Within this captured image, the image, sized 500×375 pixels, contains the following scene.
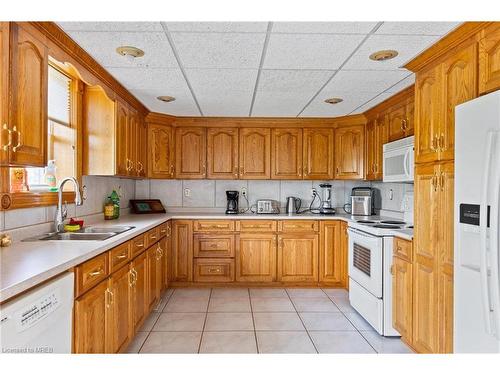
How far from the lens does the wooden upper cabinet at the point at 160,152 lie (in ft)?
13.1

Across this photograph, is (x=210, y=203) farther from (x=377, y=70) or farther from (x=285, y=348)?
(x=377, y=70)

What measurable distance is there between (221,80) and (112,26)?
40.6 inches

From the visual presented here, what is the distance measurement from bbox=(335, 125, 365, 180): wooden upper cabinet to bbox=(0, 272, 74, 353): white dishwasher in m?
3.41

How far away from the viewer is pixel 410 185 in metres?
Answer: 3.45

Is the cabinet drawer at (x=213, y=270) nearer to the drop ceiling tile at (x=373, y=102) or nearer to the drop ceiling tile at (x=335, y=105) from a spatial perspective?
the drop ceiling tile at (x=335, y=105)

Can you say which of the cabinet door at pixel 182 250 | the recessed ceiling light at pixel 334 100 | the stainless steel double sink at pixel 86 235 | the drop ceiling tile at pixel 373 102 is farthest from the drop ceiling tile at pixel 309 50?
the cabinet door at pixel 182 250

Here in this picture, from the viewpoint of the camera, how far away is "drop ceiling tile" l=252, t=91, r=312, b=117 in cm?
313

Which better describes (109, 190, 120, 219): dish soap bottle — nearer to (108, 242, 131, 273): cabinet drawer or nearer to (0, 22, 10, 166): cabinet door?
(108, 242, 131, 273): cabinet drawer

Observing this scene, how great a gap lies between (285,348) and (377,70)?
7.25 feet

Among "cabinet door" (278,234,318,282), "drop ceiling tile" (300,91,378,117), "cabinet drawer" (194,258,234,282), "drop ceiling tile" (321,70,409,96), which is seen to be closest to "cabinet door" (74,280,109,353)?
"cabinet drawer" (194,258,234,282)

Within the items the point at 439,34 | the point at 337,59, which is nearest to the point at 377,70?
the point at 337,59

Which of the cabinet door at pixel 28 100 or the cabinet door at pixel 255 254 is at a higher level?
the cabinet door at pixel 28 100

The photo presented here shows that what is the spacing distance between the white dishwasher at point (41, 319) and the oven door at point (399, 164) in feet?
8.41

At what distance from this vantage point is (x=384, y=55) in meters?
2.18
